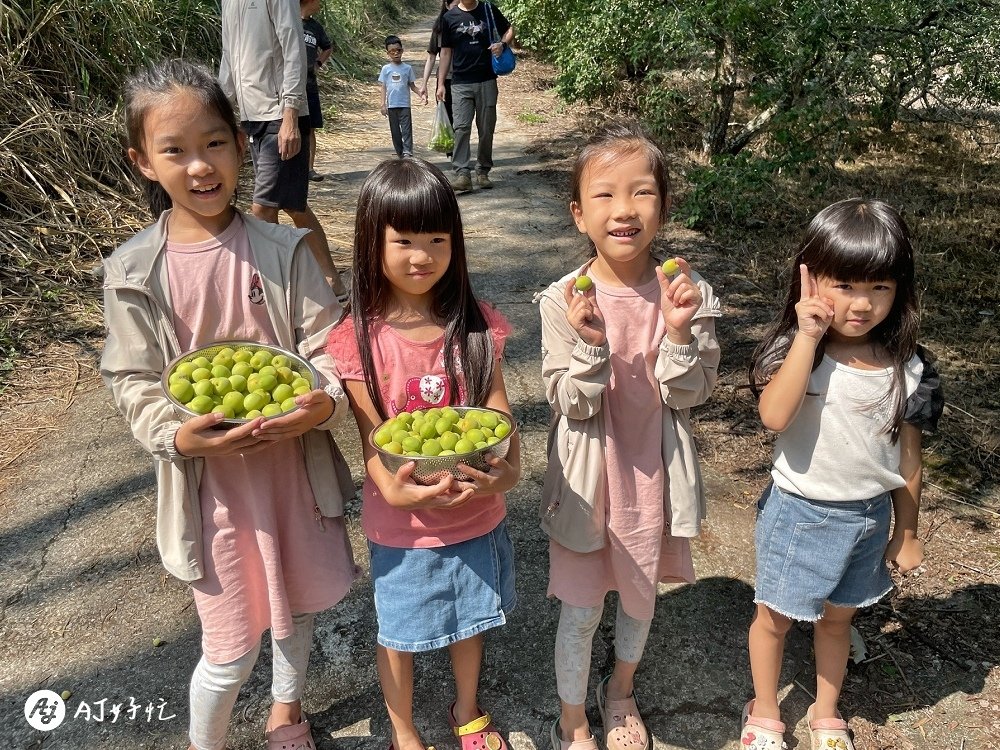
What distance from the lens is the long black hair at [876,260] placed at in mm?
1937

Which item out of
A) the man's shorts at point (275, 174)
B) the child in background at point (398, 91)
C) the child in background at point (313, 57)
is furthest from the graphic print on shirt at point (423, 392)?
the child in background at point (398, 91)

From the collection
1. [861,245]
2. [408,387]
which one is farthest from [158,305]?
[861,245]

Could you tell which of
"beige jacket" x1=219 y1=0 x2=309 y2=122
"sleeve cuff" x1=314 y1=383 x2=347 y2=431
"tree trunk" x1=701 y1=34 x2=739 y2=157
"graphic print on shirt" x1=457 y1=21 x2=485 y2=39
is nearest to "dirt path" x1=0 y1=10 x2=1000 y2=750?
"sleeve cuff" x1=314 y1=383 x2=347 y2=431

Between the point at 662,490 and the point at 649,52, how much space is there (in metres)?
5.79

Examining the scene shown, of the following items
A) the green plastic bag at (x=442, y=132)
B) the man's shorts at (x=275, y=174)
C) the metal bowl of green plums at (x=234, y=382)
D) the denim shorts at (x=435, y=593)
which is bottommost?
the green plastic bag at (x=442, y=132)

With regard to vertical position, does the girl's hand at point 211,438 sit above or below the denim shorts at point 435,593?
above

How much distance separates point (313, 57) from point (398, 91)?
4.16 ft

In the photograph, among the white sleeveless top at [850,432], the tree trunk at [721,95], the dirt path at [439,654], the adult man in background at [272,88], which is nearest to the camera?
the white sleeveless top at [850,432]

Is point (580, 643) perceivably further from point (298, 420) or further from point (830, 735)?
point (298, 420)

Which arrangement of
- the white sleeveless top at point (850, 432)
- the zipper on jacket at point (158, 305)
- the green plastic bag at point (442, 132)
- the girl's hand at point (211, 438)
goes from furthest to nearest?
the green plastic bag at point (442, 132)
the white sleeveless top at point (850, 432)
the zipper on jacket at point (158, 305)
the girl's hand at point (211, 438)

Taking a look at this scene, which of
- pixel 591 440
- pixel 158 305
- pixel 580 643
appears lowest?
pixel 580 643

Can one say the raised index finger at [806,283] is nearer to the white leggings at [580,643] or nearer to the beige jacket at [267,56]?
the white leggings at [580,643]

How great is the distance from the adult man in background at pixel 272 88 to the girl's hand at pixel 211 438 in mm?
2876

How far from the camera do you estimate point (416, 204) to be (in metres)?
1.88
